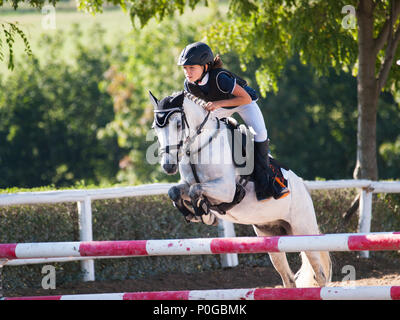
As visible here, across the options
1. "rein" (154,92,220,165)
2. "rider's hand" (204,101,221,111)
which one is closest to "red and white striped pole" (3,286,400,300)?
"rein" (154,92,220,165)

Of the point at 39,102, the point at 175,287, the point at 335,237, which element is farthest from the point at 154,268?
the point at 39,102

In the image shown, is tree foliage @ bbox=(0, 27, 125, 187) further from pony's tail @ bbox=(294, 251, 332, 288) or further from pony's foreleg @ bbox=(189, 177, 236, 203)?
pony's foreleg @ bbox=(189, 177, 236, 203)

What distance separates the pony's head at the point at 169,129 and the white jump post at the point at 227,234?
2.92 m

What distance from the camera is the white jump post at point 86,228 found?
6.23 m

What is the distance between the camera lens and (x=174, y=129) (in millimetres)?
4145

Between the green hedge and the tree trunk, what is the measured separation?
1.47 feet

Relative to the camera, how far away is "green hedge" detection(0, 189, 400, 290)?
5.98m

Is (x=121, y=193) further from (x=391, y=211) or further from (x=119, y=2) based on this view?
(x=391, y=211)

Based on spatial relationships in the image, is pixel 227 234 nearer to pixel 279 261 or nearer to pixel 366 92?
pixel 279 261

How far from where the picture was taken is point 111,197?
21.5 feet

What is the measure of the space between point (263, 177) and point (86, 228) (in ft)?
7.75

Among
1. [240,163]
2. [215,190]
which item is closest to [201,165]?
[215,190]

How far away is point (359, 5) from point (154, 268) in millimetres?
4045

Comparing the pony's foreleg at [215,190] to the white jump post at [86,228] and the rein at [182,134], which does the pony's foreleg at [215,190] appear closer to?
the rein at [182,134]
